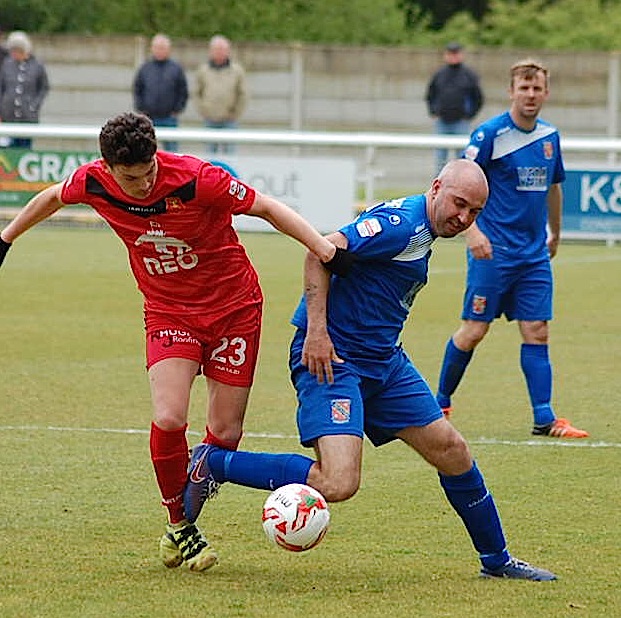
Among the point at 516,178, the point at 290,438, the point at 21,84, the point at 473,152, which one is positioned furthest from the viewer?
the point at 21,84

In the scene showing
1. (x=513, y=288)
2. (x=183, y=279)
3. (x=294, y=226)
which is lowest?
(x=513, y=288)

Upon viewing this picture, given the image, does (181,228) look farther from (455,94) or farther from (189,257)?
(455,94)

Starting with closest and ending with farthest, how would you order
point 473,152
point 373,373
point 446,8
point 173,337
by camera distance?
point 373,373 → point 173,337 → point 473,152 → point 446,8

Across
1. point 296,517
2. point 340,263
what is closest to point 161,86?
point 340,263

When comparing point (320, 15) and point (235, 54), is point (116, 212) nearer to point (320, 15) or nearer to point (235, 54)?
point (235, 54)

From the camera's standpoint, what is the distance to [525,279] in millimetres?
9297

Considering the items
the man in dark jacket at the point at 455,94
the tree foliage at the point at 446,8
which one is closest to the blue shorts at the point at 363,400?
the man in dark jacket at the point at 455,94

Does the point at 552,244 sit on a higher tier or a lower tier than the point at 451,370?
higher

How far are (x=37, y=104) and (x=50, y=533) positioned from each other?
1587 cm

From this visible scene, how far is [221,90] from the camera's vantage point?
22328 millimetres

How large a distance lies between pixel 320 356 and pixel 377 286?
361 millimetres

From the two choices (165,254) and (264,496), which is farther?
(264,496)

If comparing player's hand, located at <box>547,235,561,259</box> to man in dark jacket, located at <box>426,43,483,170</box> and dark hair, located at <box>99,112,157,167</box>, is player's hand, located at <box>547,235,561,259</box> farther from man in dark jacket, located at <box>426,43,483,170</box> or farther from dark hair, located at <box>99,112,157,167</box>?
man in dark jacket, located at <box>426,43,483,170</box>

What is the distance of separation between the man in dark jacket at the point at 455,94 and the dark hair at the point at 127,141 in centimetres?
1653
